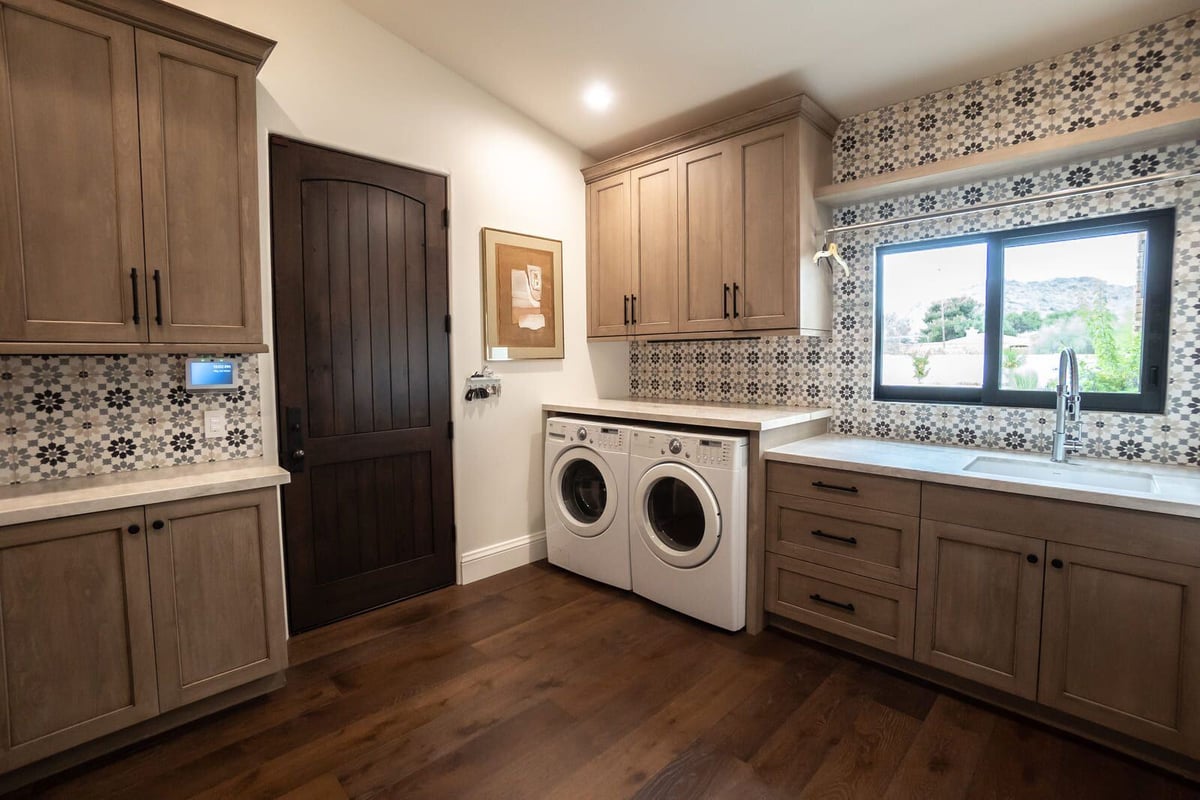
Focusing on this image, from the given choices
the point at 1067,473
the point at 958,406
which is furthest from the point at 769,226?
the point at 1067,473

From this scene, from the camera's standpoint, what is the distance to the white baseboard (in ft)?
10.3

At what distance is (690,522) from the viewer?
8.80ft

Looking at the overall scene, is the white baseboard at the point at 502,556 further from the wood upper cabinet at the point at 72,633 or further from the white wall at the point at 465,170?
the wood upper cabinet at the point at 72,633

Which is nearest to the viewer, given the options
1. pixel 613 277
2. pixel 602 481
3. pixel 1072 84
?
pixel 1072 84

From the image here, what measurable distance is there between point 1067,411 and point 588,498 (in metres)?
2.28

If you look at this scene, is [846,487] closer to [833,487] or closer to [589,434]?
[833,487]

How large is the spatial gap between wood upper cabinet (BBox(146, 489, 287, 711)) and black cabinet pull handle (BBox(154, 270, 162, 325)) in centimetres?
65

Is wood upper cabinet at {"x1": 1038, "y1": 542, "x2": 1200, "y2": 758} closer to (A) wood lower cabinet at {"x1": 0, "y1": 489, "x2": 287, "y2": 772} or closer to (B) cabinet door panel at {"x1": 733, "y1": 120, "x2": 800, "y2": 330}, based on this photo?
(B) cabinet door panel at {"x1": 733, "y1": 120, "x2": 800, "y2": 330}

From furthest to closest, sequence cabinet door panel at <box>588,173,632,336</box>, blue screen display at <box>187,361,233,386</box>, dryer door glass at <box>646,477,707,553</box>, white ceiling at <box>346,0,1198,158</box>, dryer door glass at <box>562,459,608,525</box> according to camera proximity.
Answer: cabinet door panel at <box>588,173,632,336</box>, dryer door glass at <box>562,459,608,525</box>, dryer door glass at <box>646,477,707,553</box>, blue screen display at <box>187,361,233,386</box>, white ceiling at <box>346,0,1198,158</box>

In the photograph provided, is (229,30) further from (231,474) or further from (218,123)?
(231,474)

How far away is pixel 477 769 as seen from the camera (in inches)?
68.0

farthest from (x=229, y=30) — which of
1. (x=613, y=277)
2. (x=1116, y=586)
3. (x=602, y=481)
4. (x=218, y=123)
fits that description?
(x=1116, y=586)

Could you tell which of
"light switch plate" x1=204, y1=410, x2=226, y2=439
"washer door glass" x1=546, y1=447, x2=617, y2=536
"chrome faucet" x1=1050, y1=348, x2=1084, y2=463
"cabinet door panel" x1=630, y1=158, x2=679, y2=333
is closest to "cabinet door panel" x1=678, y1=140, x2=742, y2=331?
"cabinet door panel" x1=630, y1=158, x2=679, y2=333

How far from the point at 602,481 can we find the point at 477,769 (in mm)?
1659
